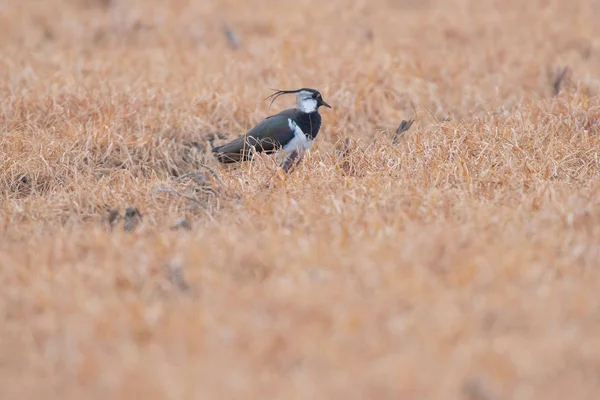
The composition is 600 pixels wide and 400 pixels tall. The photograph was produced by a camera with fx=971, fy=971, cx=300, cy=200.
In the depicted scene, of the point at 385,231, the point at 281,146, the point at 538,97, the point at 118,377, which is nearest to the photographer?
the point at 118,377

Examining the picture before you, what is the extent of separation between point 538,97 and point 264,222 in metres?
3.49

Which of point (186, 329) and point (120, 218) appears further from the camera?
point (120, 218)

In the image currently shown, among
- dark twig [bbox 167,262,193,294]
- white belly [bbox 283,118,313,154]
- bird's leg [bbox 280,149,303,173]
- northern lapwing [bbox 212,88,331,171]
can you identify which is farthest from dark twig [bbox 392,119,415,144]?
dark twig [bbox 167,262,193,294]

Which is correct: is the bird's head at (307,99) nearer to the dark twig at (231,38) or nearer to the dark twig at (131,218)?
the dark twig at (131,218)

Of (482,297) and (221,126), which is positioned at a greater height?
(482,297)

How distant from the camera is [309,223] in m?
4.50

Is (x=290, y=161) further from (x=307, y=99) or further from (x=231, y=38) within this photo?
(x=231, y=38)

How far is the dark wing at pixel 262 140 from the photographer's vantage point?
603cm

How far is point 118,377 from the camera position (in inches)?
124

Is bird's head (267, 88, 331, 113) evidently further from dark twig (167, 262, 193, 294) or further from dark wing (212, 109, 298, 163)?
dark twig (167, 262, 193, 294)

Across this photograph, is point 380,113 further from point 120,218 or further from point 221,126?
point 120,218

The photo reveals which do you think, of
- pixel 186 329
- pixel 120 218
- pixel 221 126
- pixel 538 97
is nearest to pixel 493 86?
pixel 538 97

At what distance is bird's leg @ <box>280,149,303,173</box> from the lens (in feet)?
18.5

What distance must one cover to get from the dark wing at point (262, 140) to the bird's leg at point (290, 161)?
0.52 feet
